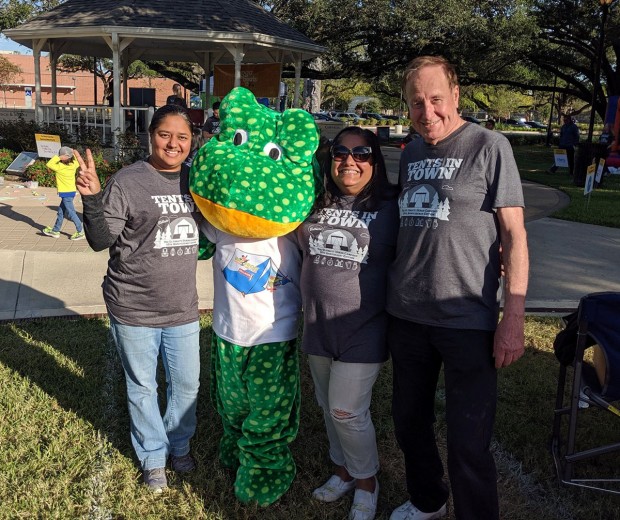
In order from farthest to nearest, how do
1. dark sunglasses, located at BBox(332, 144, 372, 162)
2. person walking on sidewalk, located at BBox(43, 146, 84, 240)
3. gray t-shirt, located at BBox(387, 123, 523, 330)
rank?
person walking on sidewalk, located at BBox(43, 146, 84, 240), dark sunglasses, located at BBox(332, 144, 372, 162), gray t-shirt, located at BBox(387, 123, 523, 330)

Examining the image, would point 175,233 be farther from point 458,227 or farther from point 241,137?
point 458,227

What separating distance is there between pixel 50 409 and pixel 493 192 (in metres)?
2.95

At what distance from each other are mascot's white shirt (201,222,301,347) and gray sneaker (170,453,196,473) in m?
0.82

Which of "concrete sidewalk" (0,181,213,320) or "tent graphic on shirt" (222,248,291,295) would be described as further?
"concrete sidewalk" (0,181,213,320)

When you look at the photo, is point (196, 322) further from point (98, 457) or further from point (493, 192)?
point (493, 192)

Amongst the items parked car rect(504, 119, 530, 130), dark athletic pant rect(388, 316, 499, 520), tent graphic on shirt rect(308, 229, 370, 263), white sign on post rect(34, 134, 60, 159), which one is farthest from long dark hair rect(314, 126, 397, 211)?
parked car rect(504, 119, 530, 130)

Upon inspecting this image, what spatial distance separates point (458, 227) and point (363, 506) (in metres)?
1.40

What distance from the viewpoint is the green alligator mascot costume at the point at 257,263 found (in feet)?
8.45

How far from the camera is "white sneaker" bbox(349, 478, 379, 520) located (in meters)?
2.78

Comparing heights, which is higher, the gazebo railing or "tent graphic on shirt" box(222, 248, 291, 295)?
the gazebo railing

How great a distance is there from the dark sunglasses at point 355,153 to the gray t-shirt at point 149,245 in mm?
747

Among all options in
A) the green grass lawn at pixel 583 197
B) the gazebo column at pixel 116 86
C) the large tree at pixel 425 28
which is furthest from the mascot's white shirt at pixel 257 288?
the large tree at pixel 425 28

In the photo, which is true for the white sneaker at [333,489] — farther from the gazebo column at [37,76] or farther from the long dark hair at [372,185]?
the gazebo column at [37,76]

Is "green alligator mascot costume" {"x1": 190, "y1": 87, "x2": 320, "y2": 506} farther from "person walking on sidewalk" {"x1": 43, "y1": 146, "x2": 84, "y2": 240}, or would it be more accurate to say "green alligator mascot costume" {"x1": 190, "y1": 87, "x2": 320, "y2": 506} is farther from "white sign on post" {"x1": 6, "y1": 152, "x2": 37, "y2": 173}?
"white sign on post" {"x1": 6, "y1": 152, "x2": 37, "y2": 173}
